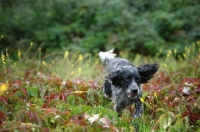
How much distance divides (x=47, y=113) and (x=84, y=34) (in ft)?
30.3

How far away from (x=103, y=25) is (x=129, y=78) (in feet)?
25.8

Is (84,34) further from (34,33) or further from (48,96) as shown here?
(48,96)

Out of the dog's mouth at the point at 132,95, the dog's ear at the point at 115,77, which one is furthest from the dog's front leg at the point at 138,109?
the dog's ear at the point at 115,77

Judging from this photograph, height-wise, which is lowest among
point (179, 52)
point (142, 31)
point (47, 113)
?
point (179, 52)

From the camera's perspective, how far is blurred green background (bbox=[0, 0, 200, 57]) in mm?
11891

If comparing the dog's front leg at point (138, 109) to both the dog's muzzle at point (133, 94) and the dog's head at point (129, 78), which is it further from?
the dog's muzzle at point (133, 94)

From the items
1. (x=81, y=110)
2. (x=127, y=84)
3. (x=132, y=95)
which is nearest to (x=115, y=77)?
(x=127, y=84)

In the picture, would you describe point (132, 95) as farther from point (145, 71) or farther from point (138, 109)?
point (145, 71)

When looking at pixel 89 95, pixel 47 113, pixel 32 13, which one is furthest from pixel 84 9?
pixel 47 113

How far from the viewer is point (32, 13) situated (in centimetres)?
1233

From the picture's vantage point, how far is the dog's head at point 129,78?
448 centimetres

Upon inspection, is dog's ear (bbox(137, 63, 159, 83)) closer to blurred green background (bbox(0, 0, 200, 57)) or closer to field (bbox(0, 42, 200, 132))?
field (bbox(0, 42, 200, 132))

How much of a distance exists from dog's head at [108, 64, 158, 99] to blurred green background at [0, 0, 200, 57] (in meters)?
6.54

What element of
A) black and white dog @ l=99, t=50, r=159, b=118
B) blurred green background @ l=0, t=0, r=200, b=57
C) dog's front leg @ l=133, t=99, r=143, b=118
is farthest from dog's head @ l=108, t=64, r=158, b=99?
blurred green background @ l=0, t=0, r=200, b=57
